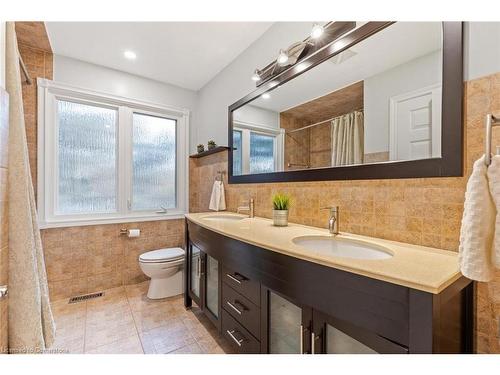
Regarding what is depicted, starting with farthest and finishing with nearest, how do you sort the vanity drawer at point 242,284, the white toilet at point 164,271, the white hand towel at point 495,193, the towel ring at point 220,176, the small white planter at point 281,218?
the towel ring at point 220,176
the white toilet at point 164,271
the small white planter at point 281,218
the vanity drawer at point 242,284
the white hand towel at point 495,193

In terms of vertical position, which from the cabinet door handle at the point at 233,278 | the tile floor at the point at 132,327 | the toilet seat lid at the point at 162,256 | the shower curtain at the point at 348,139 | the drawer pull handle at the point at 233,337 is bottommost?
the tile floor at the point at 132,327

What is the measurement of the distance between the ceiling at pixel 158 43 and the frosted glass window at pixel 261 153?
2.16 feet

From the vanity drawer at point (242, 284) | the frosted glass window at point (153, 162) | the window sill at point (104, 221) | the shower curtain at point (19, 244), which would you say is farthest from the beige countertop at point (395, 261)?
the frosted glass window at point (153, 162)

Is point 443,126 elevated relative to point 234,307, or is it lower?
elevated

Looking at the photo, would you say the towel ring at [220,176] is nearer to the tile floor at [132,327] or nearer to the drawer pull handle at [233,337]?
the tile floor at [132,327]

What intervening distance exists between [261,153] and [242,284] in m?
1.09

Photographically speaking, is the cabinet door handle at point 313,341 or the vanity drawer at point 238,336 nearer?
the cabinet door handle at point 313,341

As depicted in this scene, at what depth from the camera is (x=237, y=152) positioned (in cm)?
219

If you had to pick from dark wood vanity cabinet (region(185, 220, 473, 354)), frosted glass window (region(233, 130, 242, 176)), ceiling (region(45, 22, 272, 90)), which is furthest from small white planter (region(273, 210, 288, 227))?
ceiling (region(45, 22, 272, 90))

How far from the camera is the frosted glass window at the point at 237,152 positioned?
2.16 meters

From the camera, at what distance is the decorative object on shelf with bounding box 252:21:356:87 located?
1.28 m

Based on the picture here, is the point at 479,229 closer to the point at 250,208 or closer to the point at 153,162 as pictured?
the point at 250,208

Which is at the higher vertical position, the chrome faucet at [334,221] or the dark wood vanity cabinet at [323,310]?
the chrome faucet at [334,221]

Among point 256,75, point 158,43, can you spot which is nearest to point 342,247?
point 256,75
